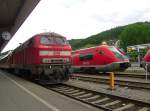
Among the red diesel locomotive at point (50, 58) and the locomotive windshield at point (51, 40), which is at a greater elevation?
the locomotive windshield at point (51, 40)

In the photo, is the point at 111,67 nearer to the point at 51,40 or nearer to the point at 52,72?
the point at 51,40

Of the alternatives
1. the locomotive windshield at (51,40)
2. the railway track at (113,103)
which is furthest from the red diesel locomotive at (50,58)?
the railway track at (113,103)

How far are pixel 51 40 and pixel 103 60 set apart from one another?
8325mm

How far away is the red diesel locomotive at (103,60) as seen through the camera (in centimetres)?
2581

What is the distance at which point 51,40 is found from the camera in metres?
19.4

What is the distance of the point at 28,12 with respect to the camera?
2808 cm

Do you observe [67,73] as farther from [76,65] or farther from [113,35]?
[113,35]

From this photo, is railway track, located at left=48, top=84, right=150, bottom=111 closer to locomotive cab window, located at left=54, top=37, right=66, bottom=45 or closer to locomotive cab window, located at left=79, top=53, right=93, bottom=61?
locomotive cab window, located at left=54, top=37, right=66, bottom=45

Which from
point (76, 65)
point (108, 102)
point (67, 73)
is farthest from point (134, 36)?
point (108, 102)

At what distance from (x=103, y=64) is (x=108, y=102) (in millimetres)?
15403

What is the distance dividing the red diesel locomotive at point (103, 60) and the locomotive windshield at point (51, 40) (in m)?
7.15

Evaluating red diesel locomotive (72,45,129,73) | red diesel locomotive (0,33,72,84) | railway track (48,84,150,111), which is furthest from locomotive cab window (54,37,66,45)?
red diesel locomotive (72,45,129,73)

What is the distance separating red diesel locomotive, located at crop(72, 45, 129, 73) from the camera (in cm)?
2581

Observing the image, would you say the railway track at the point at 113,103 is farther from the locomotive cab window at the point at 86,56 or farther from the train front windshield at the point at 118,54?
the locomotive cab window at the point at 86,56
